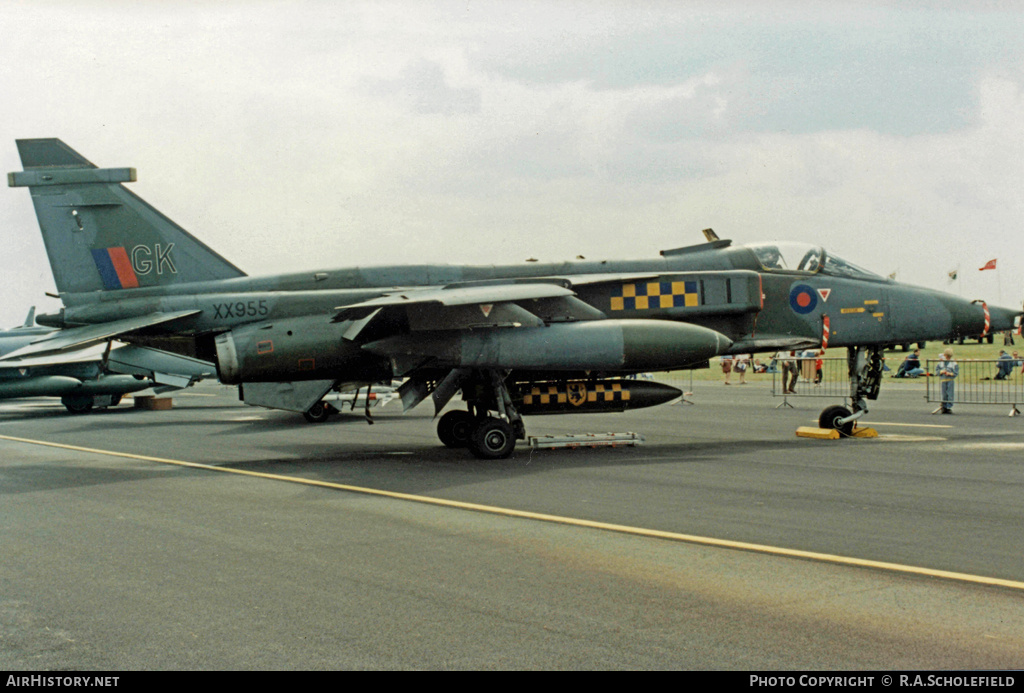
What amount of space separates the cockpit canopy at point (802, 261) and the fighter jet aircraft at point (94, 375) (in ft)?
59.9

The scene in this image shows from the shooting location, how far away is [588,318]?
14438 millimetres

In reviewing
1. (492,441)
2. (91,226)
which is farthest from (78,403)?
(492,441)

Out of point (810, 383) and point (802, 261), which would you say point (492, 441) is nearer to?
point (802, 261)

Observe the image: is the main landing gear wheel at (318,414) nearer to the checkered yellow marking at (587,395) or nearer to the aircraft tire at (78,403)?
the checkered yellow marking at (587,395)

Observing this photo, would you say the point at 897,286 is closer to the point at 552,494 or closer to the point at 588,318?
the point at 588,318

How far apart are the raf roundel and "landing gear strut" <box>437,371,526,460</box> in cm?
518

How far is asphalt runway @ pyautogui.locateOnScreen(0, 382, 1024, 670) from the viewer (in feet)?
15.9

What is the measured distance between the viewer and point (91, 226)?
592 inches

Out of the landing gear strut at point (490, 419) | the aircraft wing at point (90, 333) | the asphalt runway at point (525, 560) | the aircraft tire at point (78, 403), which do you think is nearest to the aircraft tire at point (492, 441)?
the landing gear strut at point (490, 419)

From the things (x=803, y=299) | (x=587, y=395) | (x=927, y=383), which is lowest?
(x=927, y=383)

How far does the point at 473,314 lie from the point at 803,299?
5.87 metres

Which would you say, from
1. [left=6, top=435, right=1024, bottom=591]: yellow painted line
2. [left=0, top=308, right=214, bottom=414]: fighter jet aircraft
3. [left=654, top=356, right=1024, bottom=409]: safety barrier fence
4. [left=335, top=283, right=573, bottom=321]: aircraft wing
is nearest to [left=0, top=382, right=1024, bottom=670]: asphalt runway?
[left=6, top=435, right=1024, bottom=591]: yellow painted line

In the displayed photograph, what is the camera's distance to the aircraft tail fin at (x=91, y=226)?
49.0ft

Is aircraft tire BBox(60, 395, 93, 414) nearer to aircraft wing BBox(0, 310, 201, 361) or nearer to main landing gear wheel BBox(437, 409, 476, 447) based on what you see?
aircraft wing BBox(0, 310, 201, 361)
